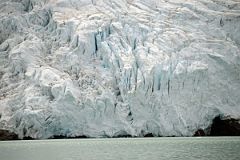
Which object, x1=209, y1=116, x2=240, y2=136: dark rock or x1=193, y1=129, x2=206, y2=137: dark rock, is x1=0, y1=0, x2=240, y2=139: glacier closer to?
x1=193, y1=129, x2=206, y2=137: dark rock

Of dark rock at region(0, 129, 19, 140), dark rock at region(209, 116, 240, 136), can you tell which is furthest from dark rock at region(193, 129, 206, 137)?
dark rock at region(0, 129, 19, 140)

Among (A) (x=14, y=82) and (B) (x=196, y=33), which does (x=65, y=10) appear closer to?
(A) (x=14, y=82)

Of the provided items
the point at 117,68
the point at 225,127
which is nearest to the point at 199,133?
the point at 225,127

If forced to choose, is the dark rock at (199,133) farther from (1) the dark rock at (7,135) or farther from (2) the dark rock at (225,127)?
(1) the dark rock at (7,135)

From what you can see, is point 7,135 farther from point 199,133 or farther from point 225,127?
point 225,127

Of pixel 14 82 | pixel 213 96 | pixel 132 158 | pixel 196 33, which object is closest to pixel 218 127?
pixel 213 96

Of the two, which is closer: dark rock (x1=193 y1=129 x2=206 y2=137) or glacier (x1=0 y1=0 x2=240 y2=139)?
glacier (x1=0 y1=0 x2=240 y2=139)

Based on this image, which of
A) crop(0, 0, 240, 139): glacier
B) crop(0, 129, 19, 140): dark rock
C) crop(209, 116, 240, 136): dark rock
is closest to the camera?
crop(0, 129, 19, 140): dark rock

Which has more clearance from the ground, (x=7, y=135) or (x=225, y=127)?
(x=225, y=127)

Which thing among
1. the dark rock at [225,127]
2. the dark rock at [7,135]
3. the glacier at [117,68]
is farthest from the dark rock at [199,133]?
the dark rock at [7,135]
